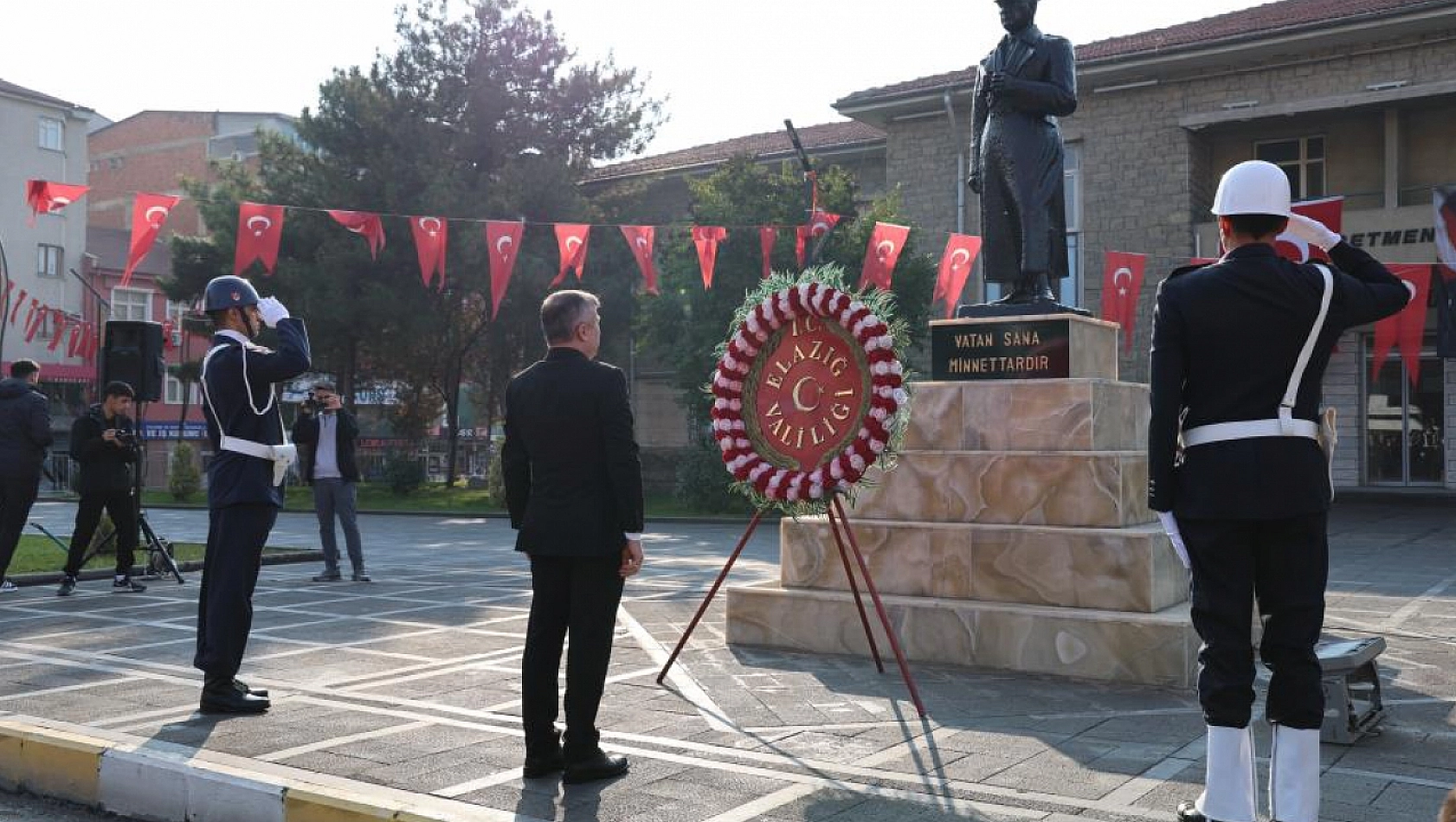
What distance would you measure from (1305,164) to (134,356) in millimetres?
21804

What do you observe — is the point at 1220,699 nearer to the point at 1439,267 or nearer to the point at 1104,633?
the point at 1104,633

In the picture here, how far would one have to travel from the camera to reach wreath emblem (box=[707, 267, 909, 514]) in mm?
6570

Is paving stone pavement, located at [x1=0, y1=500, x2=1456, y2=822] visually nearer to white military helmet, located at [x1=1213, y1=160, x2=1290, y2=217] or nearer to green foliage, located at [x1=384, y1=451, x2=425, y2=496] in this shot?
white military helmet, located at [x1=1213, y1=160, x2=1290, y2=217]

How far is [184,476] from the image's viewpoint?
33594 millimetres

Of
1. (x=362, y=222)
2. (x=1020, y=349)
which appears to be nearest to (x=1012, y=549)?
(x=1020, y=349)

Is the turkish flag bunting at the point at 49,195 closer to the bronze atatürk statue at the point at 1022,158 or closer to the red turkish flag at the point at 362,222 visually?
the red turkish flag at the point at 362,222

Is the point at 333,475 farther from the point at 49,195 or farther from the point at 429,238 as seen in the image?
the point at 429,238

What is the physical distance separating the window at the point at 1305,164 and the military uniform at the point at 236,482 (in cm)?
2318

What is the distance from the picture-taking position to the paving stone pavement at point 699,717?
181 inches

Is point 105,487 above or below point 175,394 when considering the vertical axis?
below

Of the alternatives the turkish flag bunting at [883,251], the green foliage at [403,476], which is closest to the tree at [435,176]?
the green foliage at [403,476]

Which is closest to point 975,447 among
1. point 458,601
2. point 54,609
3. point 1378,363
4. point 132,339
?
point 458,601

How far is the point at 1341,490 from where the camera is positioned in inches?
975

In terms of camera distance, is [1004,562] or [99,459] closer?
[1004,562]
